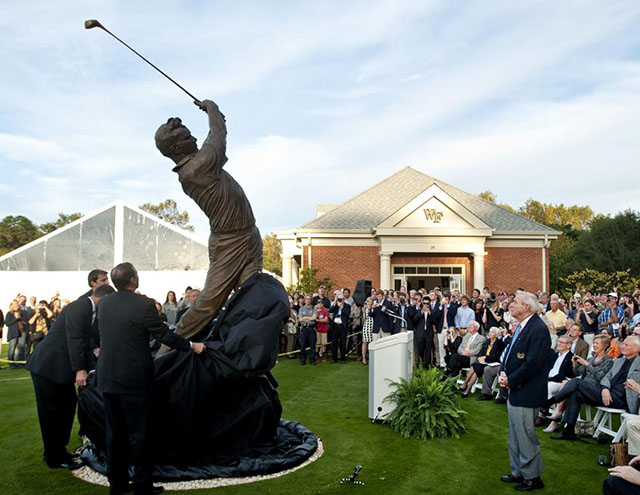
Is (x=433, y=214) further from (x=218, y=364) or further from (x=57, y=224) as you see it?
(x=57, y=224)

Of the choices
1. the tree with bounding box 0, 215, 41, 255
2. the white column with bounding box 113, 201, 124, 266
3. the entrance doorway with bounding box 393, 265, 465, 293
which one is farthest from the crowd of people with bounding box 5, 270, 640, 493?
the tree with bounding box 0, 215, 41, 255

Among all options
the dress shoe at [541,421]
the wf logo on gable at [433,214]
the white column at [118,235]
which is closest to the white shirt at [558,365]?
the dress shoe at [541,421]

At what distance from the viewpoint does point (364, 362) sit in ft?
52.1

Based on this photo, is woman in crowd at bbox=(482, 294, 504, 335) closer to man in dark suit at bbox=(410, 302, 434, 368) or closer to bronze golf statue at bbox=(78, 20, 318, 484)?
man in dark suit at bbox=(410, 302, 434, 368)

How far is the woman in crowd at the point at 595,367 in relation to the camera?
8180 mm

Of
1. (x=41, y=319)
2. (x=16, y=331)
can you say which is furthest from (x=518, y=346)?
(x=16, y=331)

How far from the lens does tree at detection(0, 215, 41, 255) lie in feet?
164

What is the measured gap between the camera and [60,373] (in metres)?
6.14

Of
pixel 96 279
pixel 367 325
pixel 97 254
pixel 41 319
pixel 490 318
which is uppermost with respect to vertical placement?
pixel 97 254

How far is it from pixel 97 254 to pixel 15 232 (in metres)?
33.6

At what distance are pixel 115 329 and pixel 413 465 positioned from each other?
12.4ft

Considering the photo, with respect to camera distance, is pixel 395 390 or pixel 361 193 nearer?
pixel 395 390

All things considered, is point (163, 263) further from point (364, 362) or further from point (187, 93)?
point (187, 93)

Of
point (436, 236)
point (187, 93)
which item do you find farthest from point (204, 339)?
point (436, 236)
